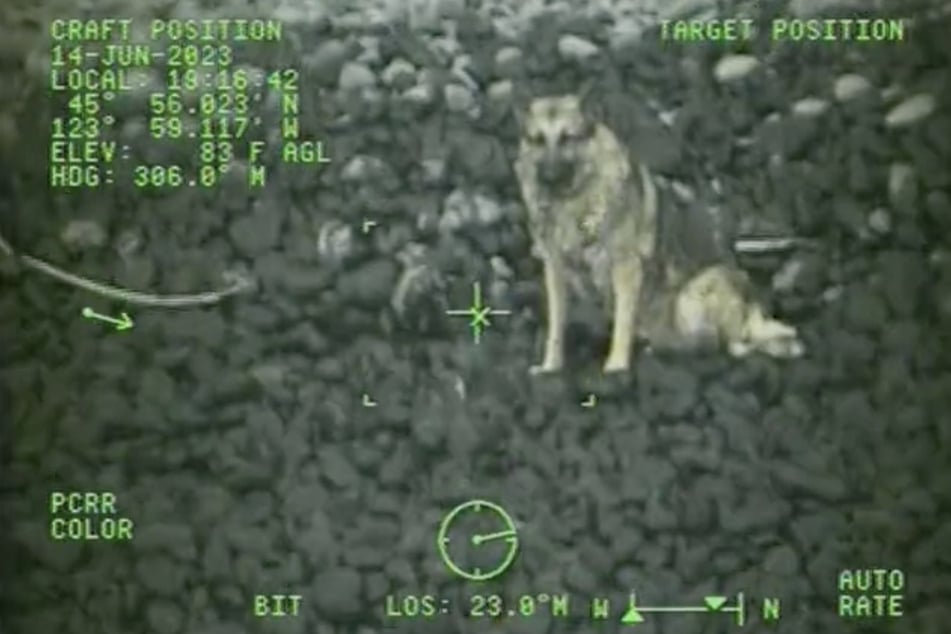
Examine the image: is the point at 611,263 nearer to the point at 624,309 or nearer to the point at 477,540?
the point at 624,309

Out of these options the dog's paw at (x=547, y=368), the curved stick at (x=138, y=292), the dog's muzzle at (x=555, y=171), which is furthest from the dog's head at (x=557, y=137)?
the curved stick at (x=138, y=292)

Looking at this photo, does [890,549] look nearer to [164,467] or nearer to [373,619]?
[373,619]

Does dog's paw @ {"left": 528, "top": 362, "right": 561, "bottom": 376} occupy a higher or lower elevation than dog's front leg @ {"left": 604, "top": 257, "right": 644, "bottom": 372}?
lower

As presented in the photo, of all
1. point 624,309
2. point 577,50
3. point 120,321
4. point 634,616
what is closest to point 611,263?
point 624,309

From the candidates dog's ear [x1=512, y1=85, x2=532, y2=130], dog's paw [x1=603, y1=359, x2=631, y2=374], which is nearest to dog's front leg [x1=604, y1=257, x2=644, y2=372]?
dog's paw [x1=603, y1=359, x2=631, y2=374]

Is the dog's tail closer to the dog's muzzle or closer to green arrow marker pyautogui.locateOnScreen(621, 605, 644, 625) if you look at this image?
the dog's muzzle

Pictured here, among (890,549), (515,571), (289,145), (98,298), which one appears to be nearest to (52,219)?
(98,298)
